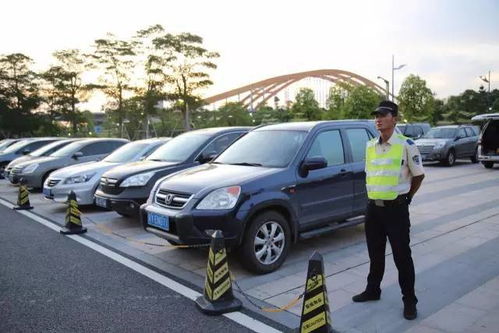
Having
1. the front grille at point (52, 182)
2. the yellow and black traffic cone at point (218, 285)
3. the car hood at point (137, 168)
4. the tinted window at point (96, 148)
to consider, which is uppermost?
the tinted window at point (96, 148)

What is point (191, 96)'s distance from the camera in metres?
40.2

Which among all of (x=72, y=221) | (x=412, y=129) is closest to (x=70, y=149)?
(x=72, y=221)

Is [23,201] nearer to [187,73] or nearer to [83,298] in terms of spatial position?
[83,298]

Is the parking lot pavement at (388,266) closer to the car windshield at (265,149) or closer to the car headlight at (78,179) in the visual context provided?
the car headlight at (78,179)

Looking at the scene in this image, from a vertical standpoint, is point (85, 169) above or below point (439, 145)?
above

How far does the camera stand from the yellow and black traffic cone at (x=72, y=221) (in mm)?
7152

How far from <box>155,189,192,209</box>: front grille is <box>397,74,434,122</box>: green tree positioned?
56645mm

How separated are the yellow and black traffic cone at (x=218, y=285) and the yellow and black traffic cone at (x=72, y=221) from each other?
3.90 m

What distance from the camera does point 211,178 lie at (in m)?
5.10

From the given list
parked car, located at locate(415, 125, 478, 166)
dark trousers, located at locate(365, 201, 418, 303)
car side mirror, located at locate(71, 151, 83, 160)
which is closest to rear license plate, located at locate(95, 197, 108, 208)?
car side mirror, located at locate(71, 151, 83, 160)

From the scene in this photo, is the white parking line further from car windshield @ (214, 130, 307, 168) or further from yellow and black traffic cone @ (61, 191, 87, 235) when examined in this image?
car windshield @ (214, 130, 307, 168)

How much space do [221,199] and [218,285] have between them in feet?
3.47

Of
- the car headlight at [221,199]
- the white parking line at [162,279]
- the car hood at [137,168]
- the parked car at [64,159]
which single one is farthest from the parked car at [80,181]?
the car headlight at [221,199]

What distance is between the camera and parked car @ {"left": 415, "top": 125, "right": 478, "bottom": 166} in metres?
16.9
